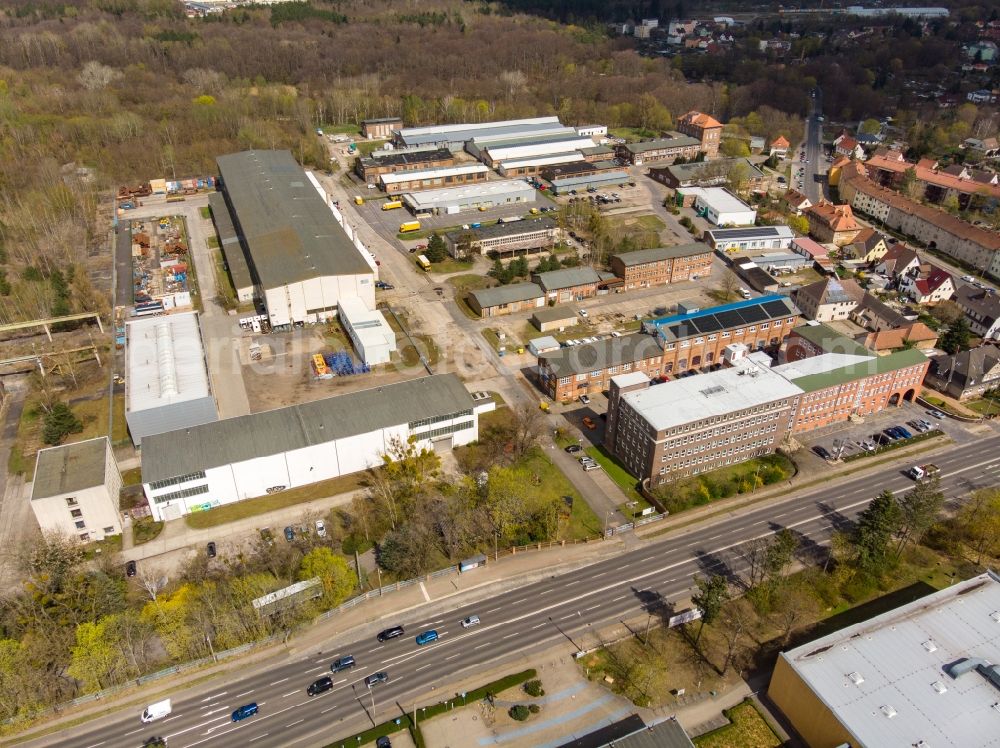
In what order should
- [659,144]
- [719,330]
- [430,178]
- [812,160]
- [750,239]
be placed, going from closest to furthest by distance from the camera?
[719,330] < [750,239] < [430,178] < [659,144] < [812,160]

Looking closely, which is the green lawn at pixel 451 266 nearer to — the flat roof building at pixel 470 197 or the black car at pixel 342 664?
the flat roof building at pixel 470 197

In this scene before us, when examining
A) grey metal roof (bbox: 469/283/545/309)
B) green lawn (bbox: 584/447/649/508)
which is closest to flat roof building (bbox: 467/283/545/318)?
grey metal roof (bbox: 469/283/545/309)

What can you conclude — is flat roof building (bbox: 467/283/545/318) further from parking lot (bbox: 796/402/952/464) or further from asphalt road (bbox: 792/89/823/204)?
asphalt road (bbox: 792/89/823/204)

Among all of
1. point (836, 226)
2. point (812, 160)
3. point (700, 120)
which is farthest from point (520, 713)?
point (700, 120)

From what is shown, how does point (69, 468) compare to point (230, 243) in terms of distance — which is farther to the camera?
point (230, 243)

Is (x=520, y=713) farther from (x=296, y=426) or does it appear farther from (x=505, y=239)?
(x=505, y=239)

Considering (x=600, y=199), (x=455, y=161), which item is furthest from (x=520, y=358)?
(x=455, y=161)

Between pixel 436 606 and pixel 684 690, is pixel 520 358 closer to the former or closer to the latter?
pixel 436 606
